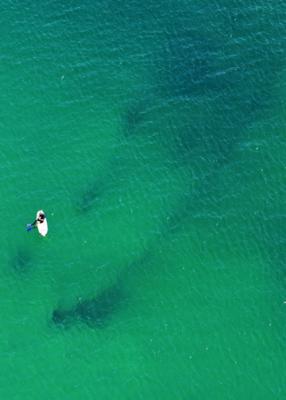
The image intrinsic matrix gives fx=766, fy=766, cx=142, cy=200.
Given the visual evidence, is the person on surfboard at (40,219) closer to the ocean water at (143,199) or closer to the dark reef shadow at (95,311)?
the ocean water at (143,199)

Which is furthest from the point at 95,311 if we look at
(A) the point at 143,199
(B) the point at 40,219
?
(A) the point at 143,199

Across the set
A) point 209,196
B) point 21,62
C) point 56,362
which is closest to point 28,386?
point 56,362

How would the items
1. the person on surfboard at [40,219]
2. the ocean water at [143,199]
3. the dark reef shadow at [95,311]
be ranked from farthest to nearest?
the person on surfboard at [40,219]
the dark reef shadow at [95,311]
the ocean water at [143,199]

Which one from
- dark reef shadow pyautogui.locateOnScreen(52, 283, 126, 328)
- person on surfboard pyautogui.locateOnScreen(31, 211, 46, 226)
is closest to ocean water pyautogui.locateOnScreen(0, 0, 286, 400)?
dark reef shadow pyautogui.locateOnScreen(52, 283, 126, 328)

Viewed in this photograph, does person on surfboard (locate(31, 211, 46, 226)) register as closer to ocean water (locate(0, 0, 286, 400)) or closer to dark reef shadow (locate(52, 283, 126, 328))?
ocean water (locate(0, 0, 286, 400))

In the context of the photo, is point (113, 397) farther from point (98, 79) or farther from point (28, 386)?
point (98, 79)

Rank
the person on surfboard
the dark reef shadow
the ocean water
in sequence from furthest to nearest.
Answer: the person on surfboard, the dark reef shadow, the ocean water

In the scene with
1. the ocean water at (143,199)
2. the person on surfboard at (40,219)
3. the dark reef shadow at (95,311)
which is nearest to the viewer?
the ocean water at (143,199)

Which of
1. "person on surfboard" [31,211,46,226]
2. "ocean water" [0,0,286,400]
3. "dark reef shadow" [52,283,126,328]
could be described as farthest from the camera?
"person on surfboard" [31,211,46,226]

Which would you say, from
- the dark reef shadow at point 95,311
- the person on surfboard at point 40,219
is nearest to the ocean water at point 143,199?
the dark reef shadow at point 95,311
